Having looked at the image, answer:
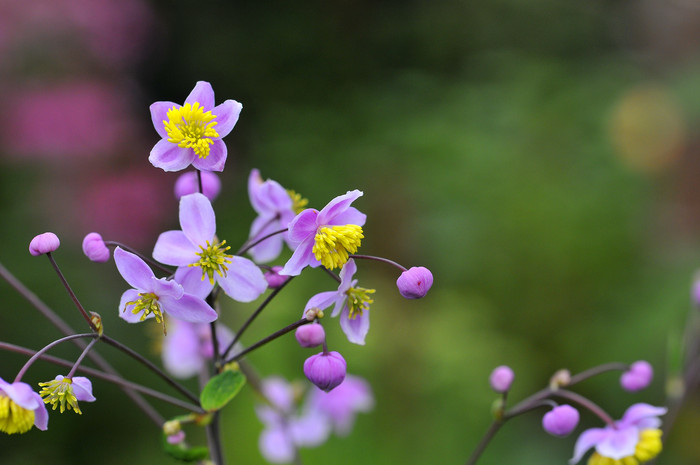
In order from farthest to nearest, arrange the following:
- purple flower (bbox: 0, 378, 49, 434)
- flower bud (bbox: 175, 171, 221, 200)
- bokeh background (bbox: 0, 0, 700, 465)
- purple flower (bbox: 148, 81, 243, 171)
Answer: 1. bokeh background (bbox: 0, 0, 700, 465)
2. flower bud (bbox: 175, 171, 221, 200)
3. purple flower (bbox: 148, 81, 243, 171)
4. purple flower (bbox: 0, 378, 49, 434)

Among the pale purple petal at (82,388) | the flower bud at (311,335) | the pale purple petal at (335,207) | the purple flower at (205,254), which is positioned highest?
the pale purple petal at (335,207)

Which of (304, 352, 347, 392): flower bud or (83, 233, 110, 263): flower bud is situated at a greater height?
(83, 233, 110, 263): flower bud

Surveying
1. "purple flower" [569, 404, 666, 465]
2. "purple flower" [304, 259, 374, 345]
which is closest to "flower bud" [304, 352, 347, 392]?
"purple flower" [304, 259, 374, 345]

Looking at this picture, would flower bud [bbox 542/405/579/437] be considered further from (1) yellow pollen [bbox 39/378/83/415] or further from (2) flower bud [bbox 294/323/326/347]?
(1) yellow pollen [bbox 39/378/83/415]

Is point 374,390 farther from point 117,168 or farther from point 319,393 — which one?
point 117,168

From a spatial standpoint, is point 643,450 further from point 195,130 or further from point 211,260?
point 195,130

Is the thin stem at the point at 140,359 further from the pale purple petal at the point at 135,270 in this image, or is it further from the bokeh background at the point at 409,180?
the bokeh background at the point at 409,180

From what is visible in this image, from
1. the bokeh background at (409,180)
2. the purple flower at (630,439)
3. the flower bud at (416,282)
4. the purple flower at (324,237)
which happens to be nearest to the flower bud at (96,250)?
the purple flower at (324,237)
